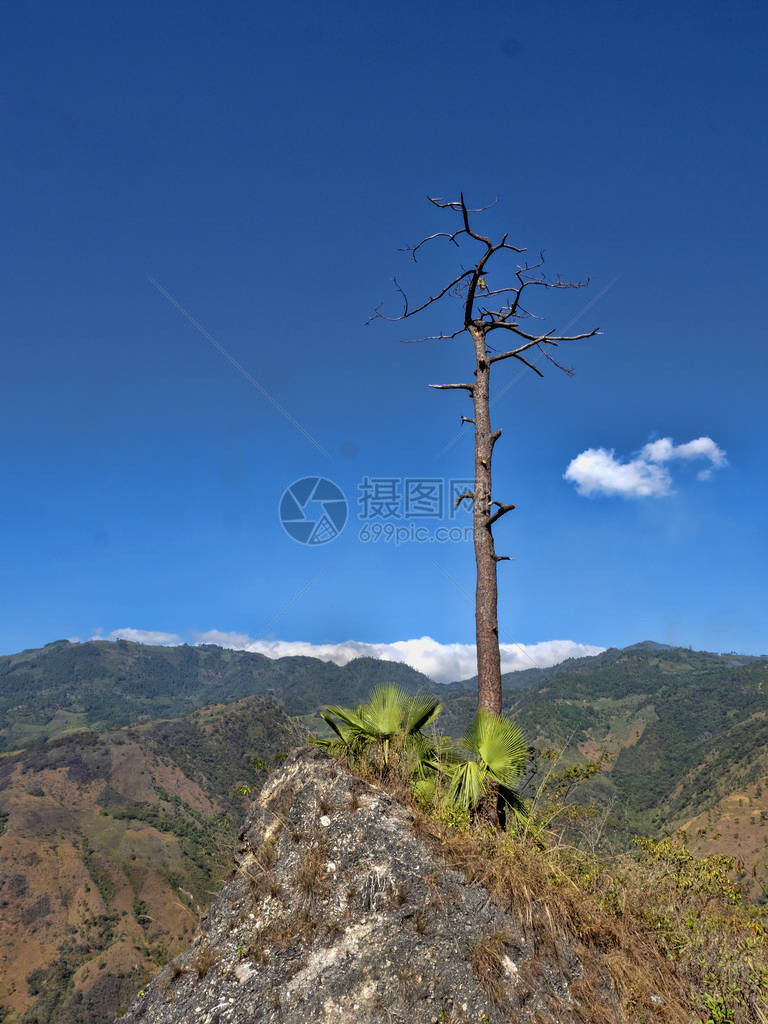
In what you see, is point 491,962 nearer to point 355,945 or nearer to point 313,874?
point 355,945

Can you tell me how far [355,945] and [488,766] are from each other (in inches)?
93.2

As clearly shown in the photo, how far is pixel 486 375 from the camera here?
29.3ft

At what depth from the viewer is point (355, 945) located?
4.38 m

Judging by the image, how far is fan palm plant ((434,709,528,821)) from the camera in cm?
604

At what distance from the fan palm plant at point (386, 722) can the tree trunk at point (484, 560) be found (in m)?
0.83

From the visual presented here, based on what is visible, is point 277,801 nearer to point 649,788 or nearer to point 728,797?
point 728,797

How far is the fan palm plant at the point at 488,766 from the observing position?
238 inches

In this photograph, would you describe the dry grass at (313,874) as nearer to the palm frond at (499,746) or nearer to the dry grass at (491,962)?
the dry grass at (491,962)

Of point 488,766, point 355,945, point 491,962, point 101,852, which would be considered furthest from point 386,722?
point 101,852

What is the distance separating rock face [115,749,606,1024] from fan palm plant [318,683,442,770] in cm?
125

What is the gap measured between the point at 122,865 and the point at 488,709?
463 feet

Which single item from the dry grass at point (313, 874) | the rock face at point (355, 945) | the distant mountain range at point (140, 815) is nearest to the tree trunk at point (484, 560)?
the rock face at point (355, 945)

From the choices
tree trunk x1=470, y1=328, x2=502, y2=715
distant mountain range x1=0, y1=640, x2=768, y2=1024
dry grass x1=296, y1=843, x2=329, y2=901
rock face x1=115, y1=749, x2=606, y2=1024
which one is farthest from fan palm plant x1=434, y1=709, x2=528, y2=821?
distant mountain range x1=0, y1=640, x2=768, y2=1024

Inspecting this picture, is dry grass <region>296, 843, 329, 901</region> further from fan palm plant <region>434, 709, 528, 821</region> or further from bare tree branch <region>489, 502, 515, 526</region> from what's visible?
bare tree branch <region>489, 502, 515, 526</region>
